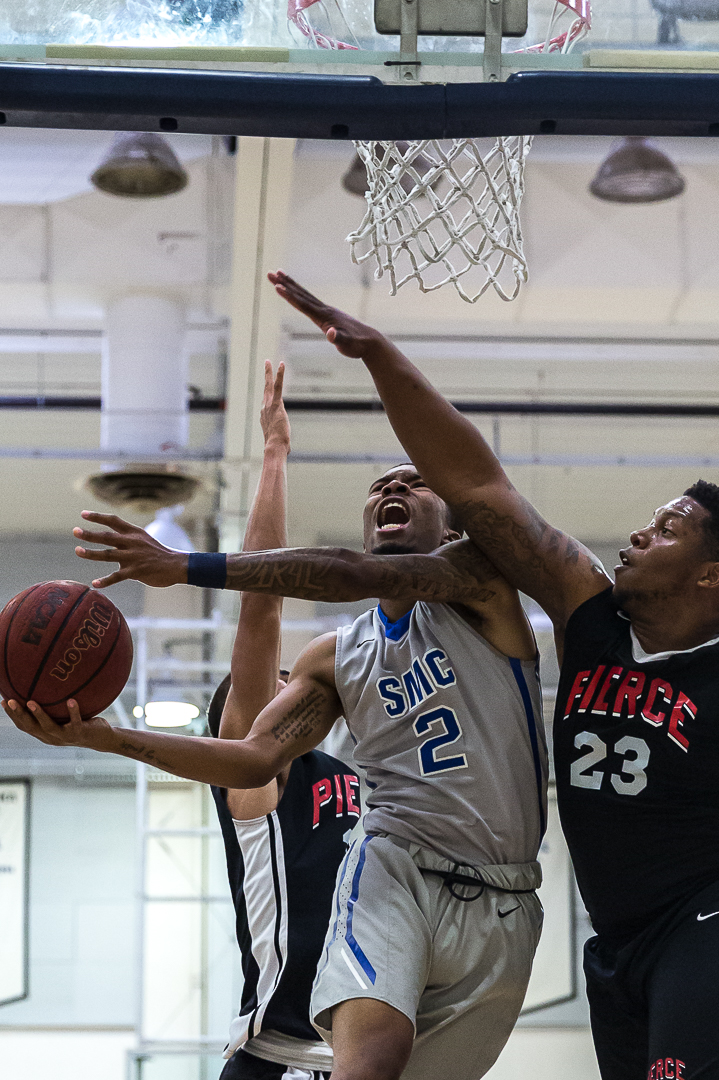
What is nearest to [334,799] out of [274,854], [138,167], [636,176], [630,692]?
[274,854]

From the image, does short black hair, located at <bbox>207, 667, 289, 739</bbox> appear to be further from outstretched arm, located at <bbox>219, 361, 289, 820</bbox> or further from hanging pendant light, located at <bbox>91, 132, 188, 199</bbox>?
hanging pendant light, located at <bbox>91, 132, 188, 199</bbox>

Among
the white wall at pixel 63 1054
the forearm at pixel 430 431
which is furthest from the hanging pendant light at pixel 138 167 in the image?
the white wall at pixel 63 1054

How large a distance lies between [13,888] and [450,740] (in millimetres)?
12204

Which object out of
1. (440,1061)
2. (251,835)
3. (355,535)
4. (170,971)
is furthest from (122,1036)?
(440,1061)

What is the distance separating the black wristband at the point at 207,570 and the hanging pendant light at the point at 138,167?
441 cm

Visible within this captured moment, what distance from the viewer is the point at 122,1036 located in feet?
46.0

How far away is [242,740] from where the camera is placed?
3568mm

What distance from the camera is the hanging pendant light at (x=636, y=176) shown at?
705cm

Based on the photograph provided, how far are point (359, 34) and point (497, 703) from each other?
1.74 meters

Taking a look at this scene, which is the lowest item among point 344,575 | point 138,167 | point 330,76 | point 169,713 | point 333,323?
point 169,713

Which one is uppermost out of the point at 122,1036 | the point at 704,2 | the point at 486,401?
the point at 704,2

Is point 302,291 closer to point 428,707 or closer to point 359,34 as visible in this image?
point 359,34

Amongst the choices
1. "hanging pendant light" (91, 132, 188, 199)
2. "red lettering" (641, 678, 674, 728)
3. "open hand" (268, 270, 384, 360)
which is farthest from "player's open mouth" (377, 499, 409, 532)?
"hanging pendant light" (91, 132, 188, 199)

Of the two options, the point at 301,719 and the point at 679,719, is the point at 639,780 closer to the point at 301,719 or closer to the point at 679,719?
the point at 679,719
